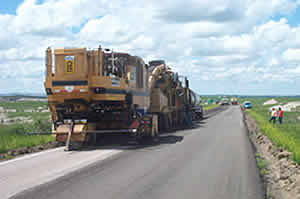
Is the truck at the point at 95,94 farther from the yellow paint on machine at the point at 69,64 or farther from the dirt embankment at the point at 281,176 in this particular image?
the dirt embankment at the point at 281,176

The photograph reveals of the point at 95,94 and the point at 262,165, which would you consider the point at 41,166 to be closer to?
the point at 95,94

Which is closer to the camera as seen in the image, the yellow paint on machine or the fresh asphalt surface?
the fresh asphalt surface

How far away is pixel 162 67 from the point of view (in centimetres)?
2264

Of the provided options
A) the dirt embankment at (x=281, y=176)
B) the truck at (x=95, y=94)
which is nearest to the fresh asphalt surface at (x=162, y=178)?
the dirt embankment at (x=281, y=176)

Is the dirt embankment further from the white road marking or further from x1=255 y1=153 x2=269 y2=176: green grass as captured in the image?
the white road marking

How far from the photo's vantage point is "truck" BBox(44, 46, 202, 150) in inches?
502

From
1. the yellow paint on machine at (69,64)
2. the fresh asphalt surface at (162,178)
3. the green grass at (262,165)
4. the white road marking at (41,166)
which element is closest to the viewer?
the fresh asphalt surface at (162,178)

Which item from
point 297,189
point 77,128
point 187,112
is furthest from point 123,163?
point 187,112

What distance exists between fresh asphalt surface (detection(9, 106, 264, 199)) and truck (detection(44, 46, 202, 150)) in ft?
7.08

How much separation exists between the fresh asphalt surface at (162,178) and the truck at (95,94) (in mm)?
2159

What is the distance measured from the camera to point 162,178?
8.40 m

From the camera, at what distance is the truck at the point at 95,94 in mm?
12742

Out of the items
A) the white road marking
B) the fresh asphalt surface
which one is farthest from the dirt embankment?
the white road marking

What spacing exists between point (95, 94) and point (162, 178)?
5.40m
